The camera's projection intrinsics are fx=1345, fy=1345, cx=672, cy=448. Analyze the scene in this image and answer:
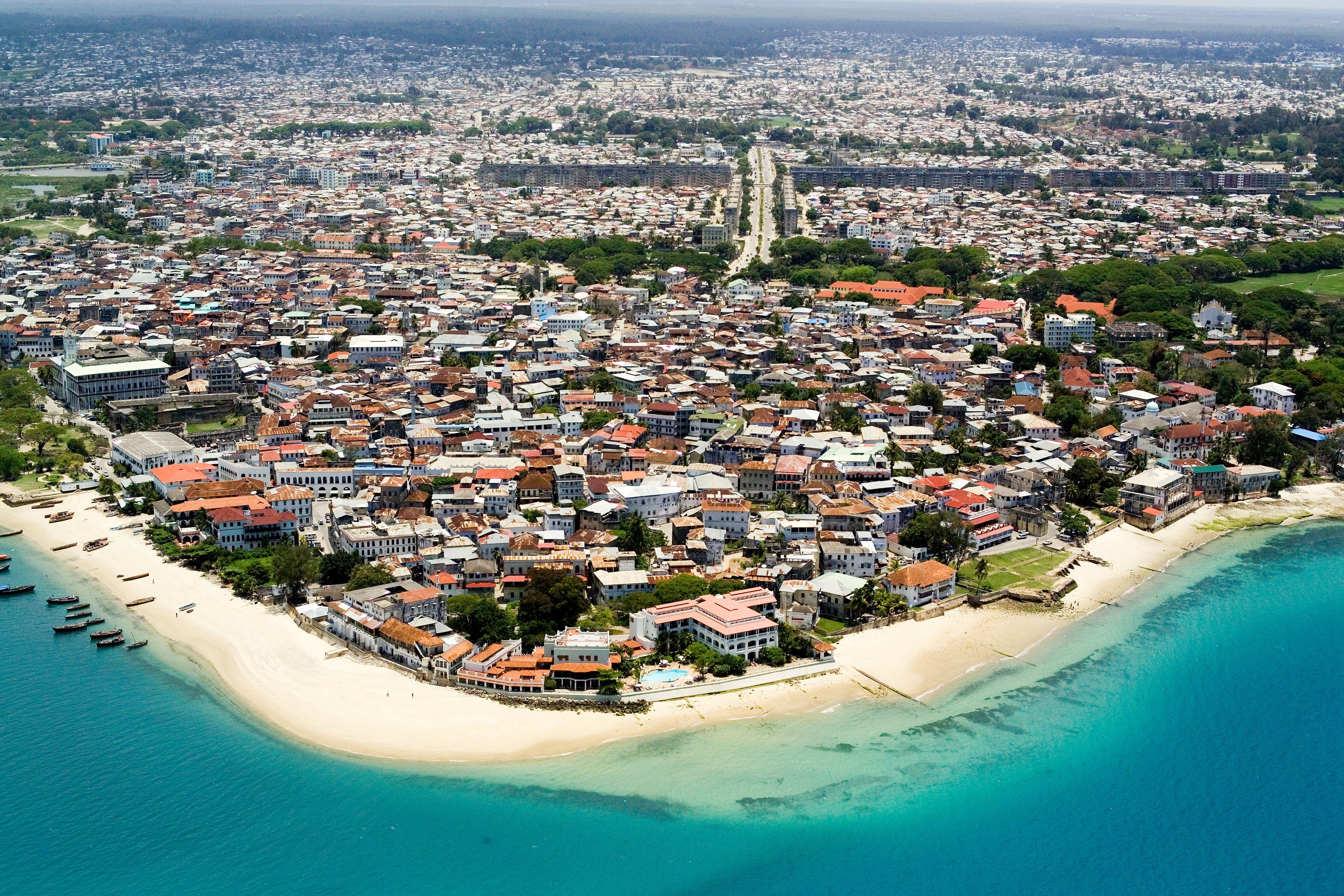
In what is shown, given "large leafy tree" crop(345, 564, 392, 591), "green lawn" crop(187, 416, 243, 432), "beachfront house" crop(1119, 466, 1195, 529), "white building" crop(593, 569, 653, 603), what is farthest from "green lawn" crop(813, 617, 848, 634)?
"green lawn" crop(187, 416, 243, 432)

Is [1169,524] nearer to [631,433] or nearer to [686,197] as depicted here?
[631,433]

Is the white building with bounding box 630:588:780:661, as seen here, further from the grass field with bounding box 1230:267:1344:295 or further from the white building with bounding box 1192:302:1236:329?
the grass field with bounding box 1230:267:1344:295

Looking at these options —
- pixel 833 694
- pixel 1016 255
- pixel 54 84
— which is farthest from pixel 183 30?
pixel 833 694

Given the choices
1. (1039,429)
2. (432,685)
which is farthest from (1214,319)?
(432,685)

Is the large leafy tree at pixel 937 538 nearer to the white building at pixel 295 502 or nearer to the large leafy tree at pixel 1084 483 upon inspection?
the large leafy tree at pixel 1084 483

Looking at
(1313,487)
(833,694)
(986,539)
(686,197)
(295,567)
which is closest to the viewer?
(833,694)
